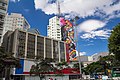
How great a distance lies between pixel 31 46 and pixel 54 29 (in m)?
79.4

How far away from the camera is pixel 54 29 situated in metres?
178

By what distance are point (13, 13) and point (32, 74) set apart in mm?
121953

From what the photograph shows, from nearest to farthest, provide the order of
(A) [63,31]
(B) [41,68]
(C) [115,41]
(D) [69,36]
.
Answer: (C) [115,41] < (B) [41,68] < (D) [69,36] < (A) [63,31]

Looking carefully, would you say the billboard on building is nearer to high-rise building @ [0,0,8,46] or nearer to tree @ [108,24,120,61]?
high-rise building @ [0,0,8,46]

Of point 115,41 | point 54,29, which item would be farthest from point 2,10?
point 54,29

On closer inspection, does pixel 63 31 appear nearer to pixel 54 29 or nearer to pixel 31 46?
pixel 54 29

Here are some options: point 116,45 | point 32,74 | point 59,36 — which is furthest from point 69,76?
point 59,36

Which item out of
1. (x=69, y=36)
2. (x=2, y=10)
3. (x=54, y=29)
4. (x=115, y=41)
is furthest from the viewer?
(x=54, y=29)

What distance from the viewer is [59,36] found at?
570ft

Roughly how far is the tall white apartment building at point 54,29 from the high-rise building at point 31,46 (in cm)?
5286

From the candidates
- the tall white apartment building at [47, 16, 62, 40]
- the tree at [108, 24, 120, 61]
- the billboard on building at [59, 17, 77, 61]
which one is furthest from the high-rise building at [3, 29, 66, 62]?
the tall white apartment building at [47, 16, 62, 40]

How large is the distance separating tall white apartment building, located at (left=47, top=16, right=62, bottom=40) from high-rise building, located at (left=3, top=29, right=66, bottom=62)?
52.9m

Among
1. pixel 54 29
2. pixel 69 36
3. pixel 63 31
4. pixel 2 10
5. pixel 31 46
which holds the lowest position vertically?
pixel 31 46

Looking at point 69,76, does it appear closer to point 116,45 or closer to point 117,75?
point 117,75
